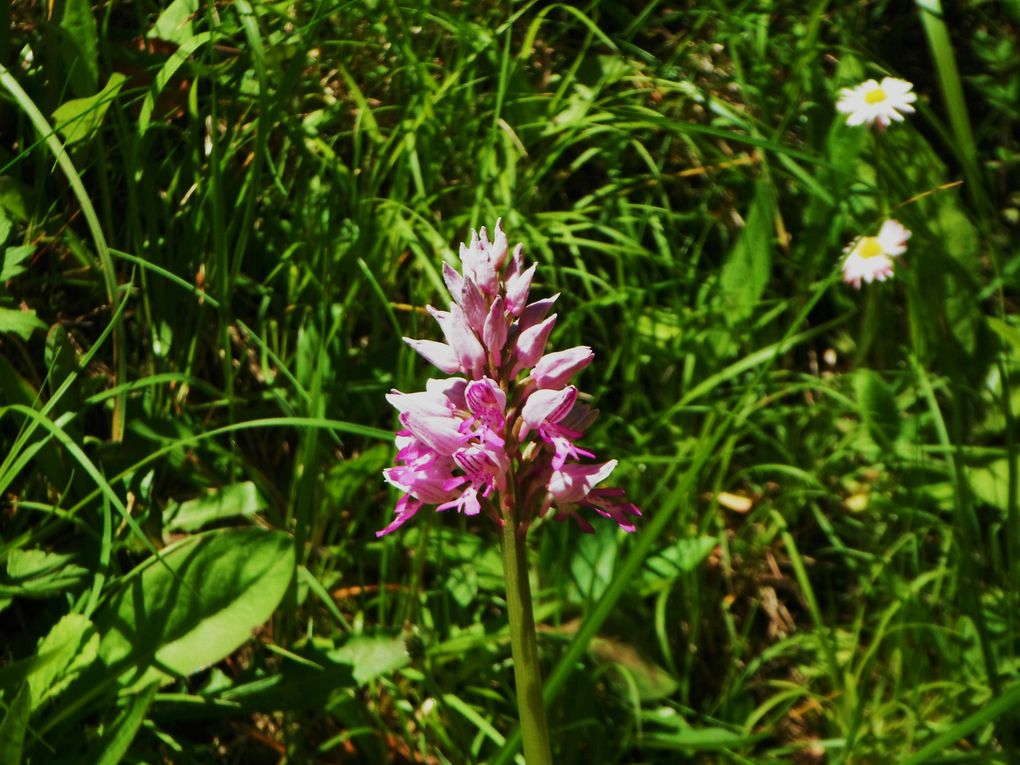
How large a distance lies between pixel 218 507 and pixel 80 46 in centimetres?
101

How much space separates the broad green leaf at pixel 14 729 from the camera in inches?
70.5

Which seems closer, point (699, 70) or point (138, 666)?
point (138, 666)

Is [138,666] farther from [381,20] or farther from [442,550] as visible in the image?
[381,20]

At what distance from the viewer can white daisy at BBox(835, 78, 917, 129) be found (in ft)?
9.84

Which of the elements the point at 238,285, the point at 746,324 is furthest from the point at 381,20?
the point at 746,324

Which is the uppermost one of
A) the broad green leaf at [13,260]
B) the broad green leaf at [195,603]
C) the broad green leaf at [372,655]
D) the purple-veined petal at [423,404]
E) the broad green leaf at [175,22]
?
the broad green leaf at [175,22]

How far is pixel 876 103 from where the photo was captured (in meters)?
3.04

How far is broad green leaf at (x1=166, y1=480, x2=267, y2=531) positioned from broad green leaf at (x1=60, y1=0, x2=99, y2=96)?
2.95ft

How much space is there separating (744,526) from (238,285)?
1334 mm

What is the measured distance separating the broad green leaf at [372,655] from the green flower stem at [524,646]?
0.74 metres

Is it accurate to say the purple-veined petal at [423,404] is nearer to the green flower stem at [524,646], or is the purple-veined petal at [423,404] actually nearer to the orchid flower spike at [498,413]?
the orchid flower spike at [498,413]

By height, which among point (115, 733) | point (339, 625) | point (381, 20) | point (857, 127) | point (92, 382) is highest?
point (381, 20)

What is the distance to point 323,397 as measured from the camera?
8.08ft

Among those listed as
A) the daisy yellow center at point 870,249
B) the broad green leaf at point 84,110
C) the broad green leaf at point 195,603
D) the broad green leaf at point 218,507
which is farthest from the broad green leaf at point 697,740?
the broad green leaf at point 84,110
